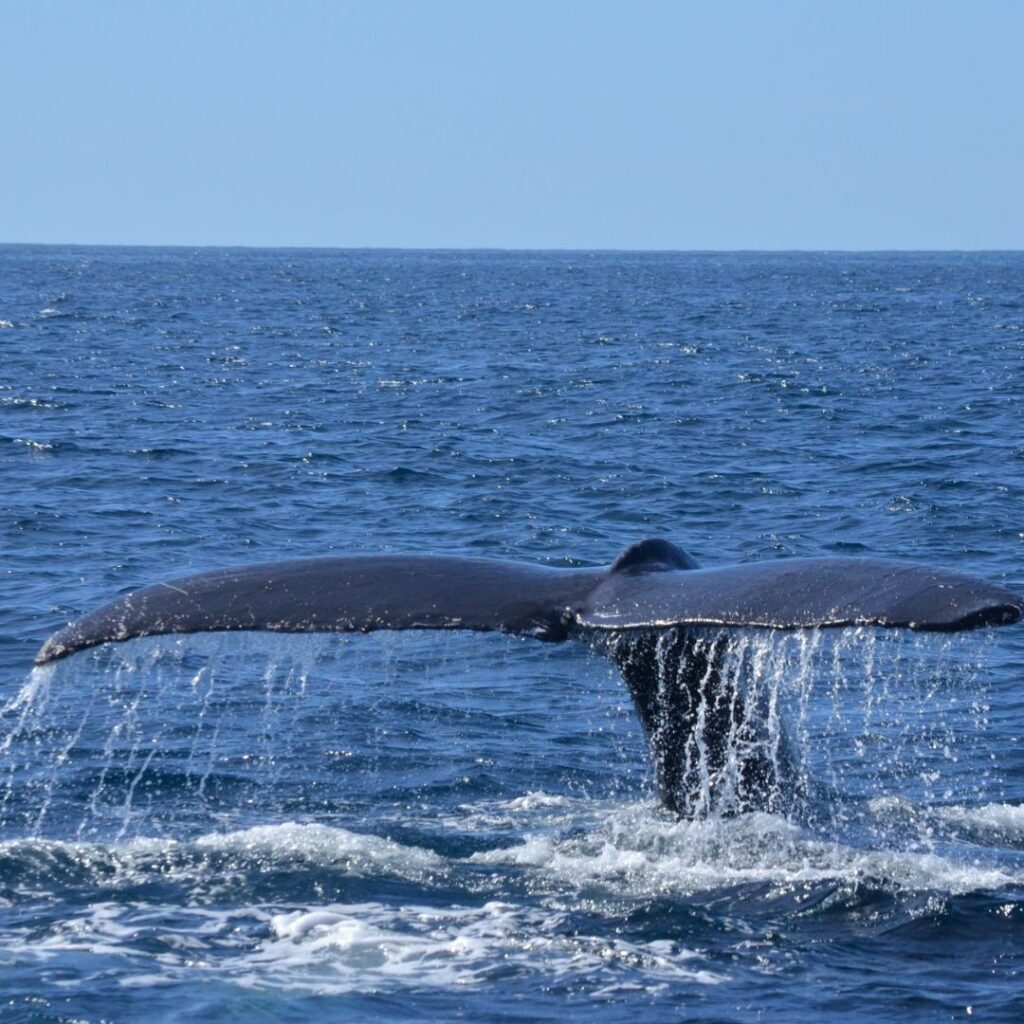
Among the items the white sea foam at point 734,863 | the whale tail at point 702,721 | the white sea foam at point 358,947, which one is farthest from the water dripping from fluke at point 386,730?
the white sea foam at point 358,947

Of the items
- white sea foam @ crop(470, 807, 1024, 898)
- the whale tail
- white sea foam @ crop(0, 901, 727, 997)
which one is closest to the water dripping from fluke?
the whale tail

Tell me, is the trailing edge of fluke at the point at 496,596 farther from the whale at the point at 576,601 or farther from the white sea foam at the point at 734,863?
the white sea foam at the point at 734,863

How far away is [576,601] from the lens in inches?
227

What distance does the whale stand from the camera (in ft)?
16.6

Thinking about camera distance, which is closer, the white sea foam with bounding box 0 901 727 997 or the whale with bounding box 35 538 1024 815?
the whale with bounding box 35 538 1024 815

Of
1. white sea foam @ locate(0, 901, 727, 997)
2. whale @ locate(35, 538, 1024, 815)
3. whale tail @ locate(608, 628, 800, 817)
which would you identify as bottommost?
white sea foam @ locate(0, 901, 727, 997)

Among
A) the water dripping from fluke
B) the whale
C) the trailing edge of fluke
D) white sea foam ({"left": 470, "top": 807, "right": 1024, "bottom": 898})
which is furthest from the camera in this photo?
white sea foam ({"left": 470, "top": 807, "right": 1024, "bottom": 898})

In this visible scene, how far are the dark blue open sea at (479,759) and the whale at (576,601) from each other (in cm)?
15

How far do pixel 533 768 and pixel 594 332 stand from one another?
121ft

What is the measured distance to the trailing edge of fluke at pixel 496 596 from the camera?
523cm

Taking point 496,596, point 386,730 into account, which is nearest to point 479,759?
point 386,730

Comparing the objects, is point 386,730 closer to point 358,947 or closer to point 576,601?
point 358,947

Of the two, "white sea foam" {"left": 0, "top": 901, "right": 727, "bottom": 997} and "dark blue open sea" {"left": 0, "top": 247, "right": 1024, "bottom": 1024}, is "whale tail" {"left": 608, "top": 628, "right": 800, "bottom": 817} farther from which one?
"white sea foam" {"left": 0, "top": 901, "right": 727, "bottom": 997}

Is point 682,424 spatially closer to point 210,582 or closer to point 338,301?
point 210,582
